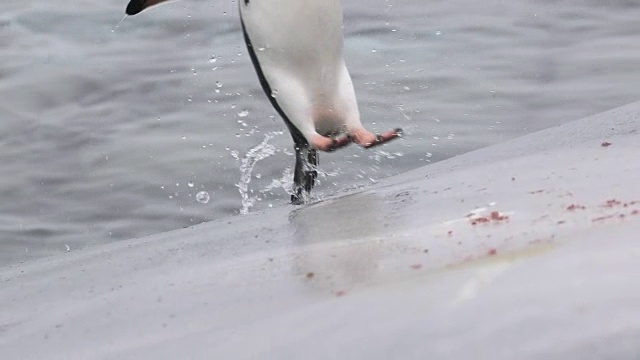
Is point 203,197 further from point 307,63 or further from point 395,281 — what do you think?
point 395,281

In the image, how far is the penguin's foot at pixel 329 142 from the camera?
143 inches

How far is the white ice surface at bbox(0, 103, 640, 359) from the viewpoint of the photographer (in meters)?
1.62

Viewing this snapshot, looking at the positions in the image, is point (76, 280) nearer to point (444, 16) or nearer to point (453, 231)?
point (453, 231)

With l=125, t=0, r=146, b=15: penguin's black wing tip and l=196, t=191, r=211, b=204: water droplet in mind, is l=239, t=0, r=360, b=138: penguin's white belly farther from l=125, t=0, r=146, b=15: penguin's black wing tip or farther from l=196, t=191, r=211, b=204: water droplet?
l=196, t=191, r=211, b=204: water droplet

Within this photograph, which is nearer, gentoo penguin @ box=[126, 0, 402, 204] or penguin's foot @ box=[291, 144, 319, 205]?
gentoo penguin @ box=[126, 0, 402, 204]

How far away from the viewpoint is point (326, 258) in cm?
229

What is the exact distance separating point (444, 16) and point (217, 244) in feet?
15.1

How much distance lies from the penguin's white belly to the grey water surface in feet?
1.97

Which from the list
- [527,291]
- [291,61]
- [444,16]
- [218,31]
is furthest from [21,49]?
[527,291]

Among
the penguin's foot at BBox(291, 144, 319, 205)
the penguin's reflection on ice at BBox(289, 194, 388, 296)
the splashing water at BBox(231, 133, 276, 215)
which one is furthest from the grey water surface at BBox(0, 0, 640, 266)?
the penguin's reflection on ice at BBox(289, 194, 388, 296)

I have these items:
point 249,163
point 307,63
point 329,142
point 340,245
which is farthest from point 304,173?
point 340,245

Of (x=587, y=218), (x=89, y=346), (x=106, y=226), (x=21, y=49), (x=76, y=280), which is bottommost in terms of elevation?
(x=21, y=49)

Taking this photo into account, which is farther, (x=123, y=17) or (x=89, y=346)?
(x=123, y=17)

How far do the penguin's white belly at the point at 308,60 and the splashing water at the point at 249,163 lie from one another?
89 centimetres
